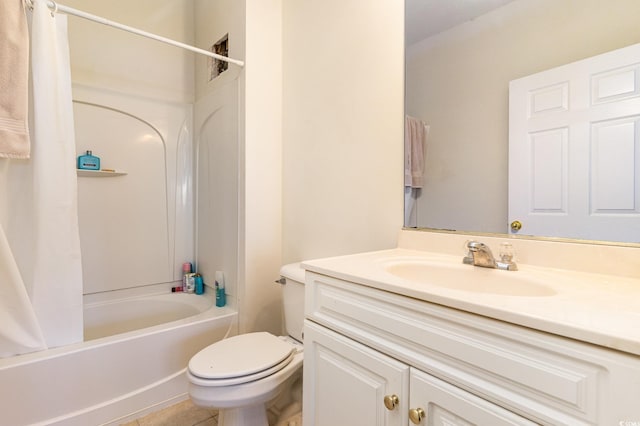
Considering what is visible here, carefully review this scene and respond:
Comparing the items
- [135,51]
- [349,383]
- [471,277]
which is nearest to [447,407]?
[349,383]

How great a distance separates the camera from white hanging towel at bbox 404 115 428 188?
1301 mm

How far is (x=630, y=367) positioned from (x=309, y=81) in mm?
1668

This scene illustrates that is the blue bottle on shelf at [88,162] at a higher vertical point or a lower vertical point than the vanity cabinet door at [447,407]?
higher

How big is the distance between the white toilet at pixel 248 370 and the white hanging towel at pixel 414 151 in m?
0.66

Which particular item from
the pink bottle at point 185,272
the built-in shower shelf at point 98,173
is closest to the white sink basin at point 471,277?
the pink bottle at point 185,272

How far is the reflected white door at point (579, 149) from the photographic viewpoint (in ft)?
2.74

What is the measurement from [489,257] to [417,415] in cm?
A: 52

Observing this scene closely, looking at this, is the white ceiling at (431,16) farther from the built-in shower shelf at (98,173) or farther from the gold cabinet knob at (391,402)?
the built-in shower shelf at (98,173)

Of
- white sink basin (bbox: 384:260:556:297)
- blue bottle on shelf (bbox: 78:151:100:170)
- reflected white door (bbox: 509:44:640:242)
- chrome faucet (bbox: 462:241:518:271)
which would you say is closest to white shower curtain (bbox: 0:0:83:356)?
blue bottle on shelf (bbox: 78:151:100:170)

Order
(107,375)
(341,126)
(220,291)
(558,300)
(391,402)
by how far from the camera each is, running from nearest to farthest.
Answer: (558,300) → (391,402) → (107,375) → (341,126) → (220,291)

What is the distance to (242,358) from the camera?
1244 millimetres

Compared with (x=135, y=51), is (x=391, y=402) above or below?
below

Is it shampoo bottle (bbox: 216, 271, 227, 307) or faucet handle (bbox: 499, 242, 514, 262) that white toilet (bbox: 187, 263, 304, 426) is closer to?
shampoo bottle (bbox: 216, 271, 227, 307)

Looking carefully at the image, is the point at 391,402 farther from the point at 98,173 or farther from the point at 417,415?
the point at 98,173
